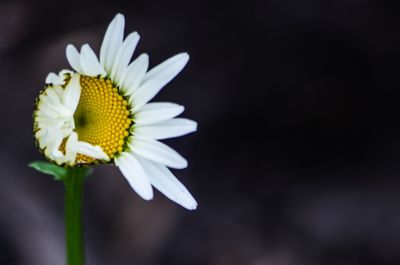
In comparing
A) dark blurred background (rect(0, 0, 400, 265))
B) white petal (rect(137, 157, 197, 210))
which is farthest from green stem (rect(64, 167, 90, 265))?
dark blurred background (rect(0, 0, 400, 265))

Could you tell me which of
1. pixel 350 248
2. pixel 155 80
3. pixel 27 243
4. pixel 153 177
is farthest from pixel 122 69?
pixel 350 248

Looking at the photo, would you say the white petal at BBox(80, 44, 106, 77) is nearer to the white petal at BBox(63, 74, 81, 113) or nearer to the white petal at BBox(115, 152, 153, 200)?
the white petal at BBox(63, 74, 81, 113)

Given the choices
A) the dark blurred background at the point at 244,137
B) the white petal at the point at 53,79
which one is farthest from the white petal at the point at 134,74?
the dark blurred background at the point at 244,137

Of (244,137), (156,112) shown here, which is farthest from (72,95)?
(244,137)

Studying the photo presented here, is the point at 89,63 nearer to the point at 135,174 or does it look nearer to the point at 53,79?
the point at 53,79

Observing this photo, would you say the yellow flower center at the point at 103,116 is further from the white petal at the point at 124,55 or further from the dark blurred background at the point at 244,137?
the dark blurred background at the point at 244,137
